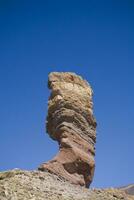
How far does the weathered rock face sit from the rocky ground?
4.11 ft

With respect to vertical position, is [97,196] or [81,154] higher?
[81,154]

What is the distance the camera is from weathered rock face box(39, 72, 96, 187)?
25.9 meters

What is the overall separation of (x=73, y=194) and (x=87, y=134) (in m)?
7.23

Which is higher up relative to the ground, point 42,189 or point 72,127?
point 72,127

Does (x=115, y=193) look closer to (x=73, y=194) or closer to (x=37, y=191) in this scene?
(x=73, y=194)

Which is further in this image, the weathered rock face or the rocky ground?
the weathered rock face

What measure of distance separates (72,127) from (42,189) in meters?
7.33

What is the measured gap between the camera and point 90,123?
1163 inches

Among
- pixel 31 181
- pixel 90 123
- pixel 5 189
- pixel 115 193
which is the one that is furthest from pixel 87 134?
pixel 5 189

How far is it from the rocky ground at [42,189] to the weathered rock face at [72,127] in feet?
4.11

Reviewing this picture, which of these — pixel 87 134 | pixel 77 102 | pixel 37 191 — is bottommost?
pixel 37 191

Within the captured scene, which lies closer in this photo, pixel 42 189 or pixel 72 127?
pixel 42 189

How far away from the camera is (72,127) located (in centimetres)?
2784

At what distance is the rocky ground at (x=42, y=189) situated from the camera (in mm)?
20306
